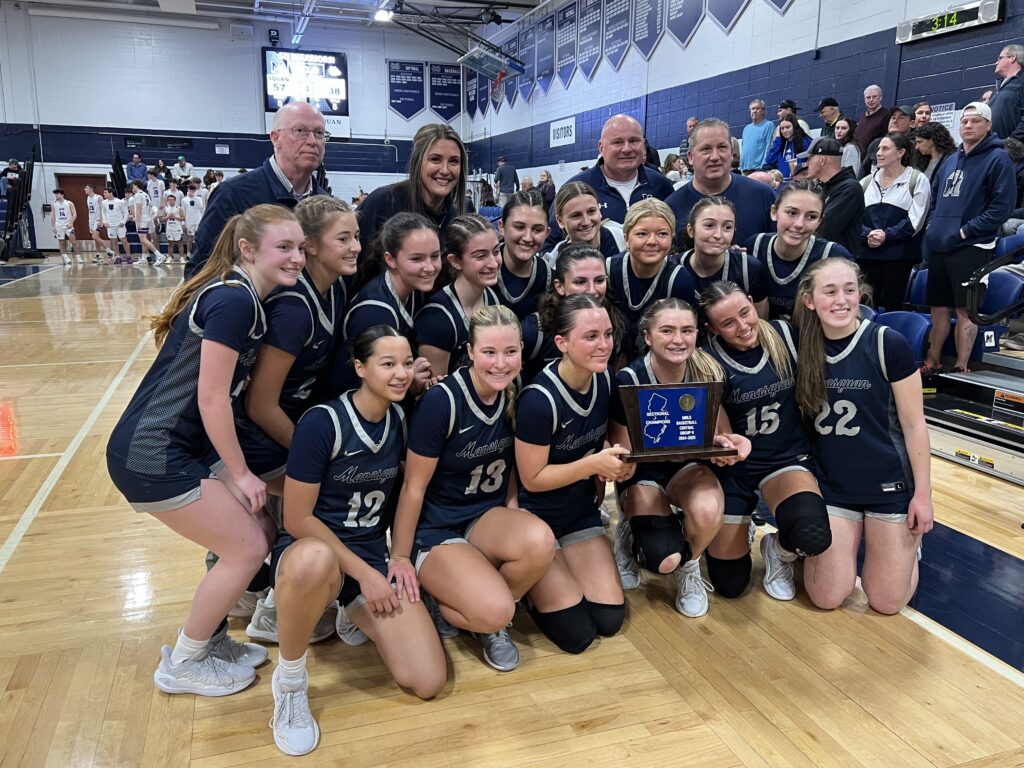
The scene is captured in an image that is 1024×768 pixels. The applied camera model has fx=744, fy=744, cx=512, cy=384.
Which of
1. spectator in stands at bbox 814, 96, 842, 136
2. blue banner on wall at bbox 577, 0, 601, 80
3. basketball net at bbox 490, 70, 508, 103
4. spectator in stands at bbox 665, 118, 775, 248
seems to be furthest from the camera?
basketball net at bbox 490, 70, 508, 103

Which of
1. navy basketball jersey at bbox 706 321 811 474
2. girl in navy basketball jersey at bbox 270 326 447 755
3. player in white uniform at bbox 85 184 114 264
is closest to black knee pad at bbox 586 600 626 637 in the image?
girl in navy basketball jersey at bbox 270 326 447 755

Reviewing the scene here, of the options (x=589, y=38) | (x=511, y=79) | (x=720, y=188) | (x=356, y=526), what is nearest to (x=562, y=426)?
(x=356, y=526)

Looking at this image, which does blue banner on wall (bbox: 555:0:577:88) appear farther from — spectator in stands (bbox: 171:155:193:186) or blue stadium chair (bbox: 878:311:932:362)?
blue stadium chair (bbox: 878:311:932:362)

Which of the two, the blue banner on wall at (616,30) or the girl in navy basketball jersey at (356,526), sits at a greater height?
the blue banner on wall at (616,30)

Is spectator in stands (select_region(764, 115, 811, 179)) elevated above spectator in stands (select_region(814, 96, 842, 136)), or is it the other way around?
spectator in stands (select_region(814, 96, 842, 136))

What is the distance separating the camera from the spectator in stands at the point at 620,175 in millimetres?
3887

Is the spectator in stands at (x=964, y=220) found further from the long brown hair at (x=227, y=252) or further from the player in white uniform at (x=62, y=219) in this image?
the player in white uniform at (x=62, y=219)

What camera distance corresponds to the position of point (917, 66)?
7.74m

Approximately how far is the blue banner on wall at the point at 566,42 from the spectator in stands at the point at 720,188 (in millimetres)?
13719

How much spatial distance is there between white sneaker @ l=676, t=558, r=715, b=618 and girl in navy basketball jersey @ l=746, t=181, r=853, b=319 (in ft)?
3.77

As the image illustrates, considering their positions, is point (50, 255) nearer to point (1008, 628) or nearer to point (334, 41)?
point (334, 41)

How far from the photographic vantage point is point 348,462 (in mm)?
2395

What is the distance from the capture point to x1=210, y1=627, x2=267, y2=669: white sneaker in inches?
95.5

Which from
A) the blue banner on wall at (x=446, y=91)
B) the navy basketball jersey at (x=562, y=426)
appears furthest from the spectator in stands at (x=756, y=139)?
the blue banner on wall at (x=446, y=91)
